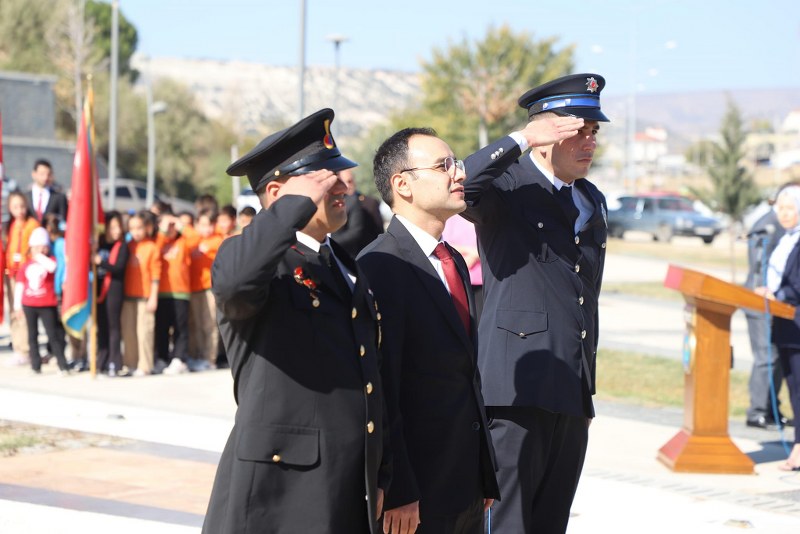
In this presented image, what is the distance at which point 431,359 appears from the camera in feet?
12.4

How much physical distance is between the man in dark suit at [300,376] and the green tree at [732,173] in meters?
32.0

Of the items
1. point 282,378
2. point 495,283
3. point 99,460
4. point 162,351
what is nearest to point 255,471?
point 282,378

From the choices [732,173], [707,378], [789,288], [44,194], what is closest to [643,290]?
[732,173]

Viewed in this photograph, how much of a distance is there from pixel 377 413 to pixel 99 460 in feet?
15.7

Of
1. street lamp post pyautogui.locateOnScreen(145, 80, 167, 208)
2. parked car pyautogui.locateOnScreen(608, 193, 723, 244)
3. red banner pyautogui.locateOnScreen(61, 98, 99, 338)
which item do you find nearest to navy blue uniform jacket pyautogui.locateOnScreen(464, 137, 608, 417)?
red banner pyautogui.locateOnScreen(61, 98, 99, 338)

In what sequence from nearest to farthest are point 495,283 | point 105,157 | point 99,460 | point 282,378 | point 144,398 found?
point 282,378
point 495,283
point 99,460
point 144,398
point 105,157

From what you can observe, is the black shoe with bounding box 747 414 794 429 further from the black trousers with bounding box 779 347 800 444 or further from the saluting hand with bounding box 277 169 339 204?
the saluting hand with bounding box 277 169 339 204

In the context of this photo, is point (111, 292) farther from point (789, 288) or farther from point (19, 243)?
point (789, 288)

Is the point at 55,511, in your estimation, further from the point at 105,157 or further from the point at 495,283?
the point at 105,157

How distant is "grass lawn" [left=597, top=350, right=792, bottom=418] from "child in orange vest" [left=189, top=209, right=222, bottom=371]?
4.19m

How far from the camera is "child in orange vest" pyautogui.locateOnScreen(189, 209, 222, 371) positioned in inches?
489

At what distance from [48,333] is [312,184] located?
912 cm

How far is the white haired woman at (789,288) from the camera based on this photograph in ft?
26.2

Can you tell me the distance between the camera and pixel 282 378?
10.6ft
